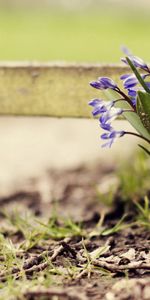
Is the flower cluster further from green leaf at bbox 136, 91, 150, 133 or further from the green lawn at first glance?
the green lawn

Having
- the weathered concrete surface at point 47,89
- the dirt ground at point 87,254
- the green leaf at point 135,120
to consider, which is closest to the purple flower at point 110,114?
the green leaf at point 135,120

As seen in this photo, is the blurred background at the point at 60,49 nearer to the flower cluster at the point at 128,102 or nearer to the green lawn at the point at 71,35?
the green lawn at the point at 71,35

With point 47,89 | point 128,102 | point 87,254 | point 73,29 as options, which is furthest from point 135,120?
point 73,29

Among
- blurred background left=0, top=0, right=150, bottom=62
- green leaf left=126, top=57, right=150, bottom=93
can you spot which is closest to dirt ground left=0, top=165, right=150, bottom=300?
green leaf left=126, top=57, right=150, bottom=93

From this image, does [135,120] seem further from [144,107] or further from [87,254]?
[87,254]

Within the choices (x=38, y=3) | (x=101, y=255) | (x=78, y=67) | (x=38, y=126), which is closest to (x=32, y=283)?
(x=101, y=255)

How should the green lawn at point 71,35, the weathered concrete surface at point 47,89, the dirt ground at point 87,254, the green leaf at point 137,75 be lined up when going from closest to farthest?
the dirt ground at point 87,254 < the green leaf at point 137,75 < the weathered concrete surface at point 47,89 < the green lawn at point 71,35

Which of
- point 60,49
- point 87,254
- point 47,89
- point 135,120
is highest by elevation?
point 135,120

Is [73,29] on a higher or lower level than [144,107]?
lower
